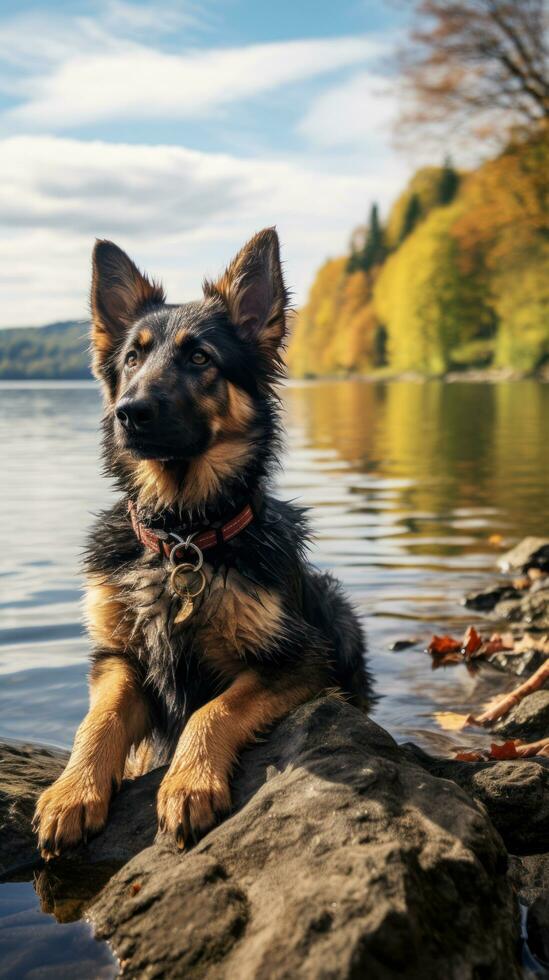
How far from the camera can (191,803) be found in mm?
3703

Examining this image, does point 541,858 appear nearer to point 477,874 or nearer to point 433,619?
point 477,874

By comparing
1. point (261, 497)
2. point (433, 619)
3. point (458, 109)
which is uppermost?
point (458, 109)

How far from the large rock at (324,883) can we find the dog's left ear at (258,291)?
89.5 inches

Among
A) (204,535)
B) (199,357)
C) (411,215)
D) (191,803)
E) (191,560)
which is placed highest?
(411,215)

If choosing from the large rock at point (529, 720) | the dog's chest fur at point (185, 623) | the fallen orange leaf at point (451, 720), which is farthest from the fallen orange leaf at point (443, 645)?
the dog's chest fur at point (185, 623)

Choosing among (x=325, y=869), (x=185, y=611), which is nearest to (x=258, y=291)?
(x=185, y=611)

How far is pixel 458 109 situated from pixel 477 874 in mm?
37169

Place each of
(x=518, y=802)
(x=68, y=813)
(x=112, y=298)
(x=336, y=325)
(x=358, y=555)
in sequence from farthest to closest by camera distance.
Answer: (x=336, y=325)
(x=358, y=555)
(x=112, y=298)
(x=518, y=802)
(x=68, y=813)

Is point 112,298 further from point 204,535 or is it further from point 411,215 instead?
point 411,215

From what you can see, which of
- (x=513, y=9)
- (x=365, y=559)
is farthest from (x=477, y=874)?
(x=513, y=9)

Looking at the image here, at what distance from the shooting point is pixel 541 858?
396 cm

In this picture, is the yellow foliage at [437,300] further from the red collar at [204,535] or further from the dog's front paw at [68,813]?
the dog's front paw at [68,813]

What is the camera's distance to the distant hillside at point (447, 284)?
44500 mm

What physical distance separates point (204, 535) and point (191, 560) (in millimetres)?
136
